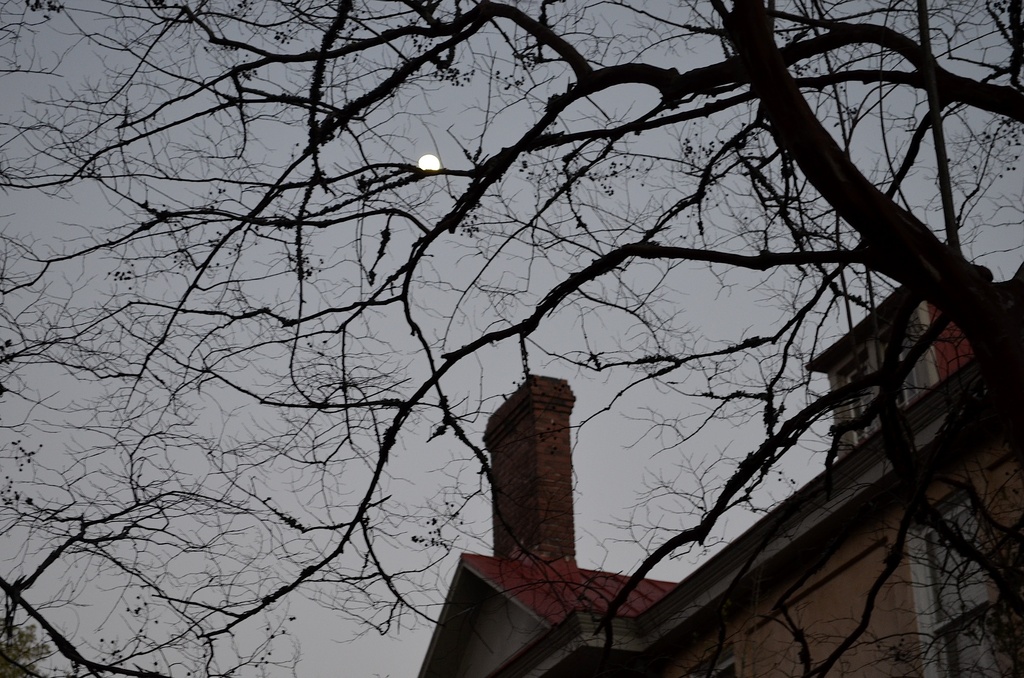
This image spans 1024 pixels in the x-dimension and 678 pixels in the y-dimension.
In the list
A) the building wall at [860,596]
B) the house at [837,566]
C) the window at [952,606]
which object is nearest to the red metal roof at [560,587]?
the house at [837,566]

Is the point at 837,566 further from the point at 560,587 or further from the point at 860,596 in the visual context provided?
the point at 560,587

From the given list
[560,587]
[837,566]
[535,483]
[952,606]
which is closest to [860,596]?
[837,566]

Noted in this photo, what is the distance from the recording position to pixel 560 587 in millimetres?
7312

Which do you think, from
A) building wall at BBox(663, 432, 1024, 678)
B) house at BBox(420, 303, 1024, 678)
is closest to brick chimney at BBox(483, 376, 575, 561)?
house at BBox(420, 303, 1024, 678)

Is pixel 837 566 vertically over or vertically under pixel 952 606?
over

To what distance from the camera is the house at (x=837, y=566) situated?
5.12 m

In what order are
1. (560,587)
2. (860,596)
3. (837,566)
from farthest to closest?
(837,566) → (860,596) → (560,587)

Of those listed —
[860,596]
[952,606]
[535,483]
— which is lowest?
[952,606]

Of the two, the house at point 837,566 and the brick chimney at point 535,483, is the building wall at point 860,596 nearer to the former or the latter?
the house at point 837,566

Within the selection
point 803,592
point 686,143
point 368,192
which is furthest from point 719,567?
point 368,192

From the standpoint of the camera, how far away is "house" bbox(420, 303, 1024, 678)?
512 cm

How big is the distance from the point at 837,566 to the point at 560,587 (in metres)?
1.95

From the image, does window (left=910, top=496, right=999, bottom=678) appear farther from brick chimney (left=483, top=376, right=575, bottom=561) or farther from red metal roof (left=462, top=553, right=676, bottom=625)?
brick chimney (left=483, top=376, right=575, bottom=561)

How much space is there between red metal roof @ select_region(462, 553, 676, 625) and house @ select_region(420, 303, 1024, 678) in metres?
0.03
